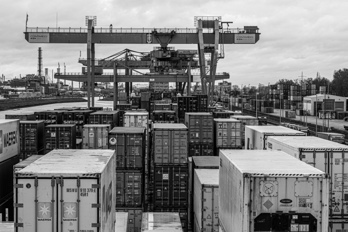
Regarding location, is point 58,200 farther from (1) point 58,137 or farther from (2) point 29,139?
(2) point 29,139

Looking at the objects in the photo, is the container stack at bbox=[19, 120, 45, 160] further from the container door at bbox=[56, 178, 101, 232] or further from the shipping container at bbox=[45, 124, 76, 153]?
the container door at bbox=[56, 178, 101, 232]

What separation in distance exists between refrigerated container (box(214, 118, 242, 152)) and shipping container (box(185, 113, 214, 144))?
59 centimetres

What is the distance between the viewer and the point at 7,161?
20.4 metres

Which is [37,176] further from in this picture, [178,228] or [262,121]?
[262,121]

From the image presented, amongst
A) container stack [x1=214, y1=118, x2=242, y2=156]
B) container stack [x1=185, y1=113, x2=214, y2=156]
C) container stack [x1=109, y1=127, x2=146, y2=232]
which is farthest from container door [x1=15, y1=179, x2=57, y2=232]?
container stack [x1=214, y1=118, x2=242, y2=156]

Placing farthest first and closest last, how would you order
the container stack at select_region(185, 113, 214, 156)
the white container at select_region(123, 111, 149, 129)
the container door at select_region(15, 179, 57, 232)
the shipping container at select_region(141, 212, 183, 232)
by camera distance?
the white container at select_region(123, 111, 149, 129) < the container stack at select_region(185, 113, 214, 156) < the shipping container at select_region(141, 212, 183, 232) < the container door at select_region(15, 179, 57, 232)

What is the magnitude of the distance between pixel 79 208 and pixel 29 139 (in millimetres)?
14948

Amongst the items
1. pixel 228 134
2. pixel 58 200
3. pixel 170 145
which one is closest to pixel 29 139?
pixel 170 145

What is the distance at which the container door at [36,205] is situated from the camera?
33.9ft

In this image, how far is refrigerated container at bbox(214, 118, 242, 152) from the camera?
2694cm

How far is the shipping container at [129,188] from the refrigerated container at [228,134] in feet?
24.4

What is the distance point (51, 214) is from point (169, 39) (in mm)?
33072

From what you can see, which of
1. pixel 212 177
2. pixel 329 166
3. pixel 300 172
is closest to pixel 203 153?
pixel 212 177

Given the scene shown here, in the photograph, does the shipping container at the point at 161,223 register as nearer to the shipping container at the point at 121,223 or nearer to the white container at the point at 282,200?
the shipping container at the point at 121,223
